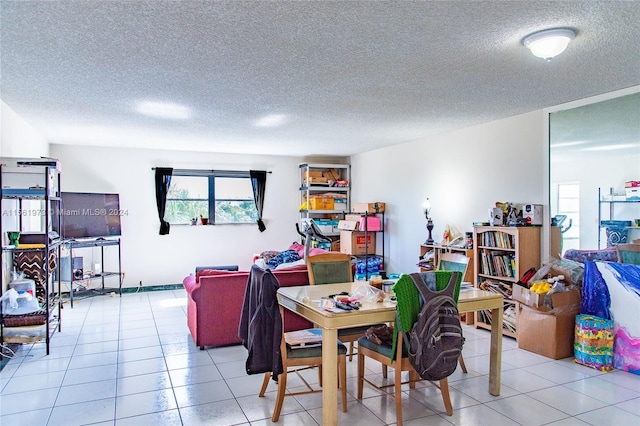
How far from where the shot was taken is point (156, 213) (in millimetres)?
7484

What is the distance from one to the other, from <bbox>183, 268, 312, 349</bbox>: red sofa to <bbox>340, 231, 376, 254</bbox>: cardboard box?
3.10 meters

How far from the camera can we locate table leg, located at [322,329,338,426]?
260 centimetres

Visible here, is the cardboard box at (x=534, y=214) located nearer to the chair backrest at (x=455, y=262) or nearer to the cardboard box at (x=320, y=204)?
the chair backrest at (x=455, y=262)

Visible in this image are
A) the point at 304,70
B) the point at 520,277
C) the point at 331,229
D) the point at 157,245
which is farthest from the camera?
the point at 331,229

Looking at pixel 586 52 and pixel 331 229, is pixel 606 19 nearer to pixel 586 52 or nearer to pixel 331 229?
pixel 586 52

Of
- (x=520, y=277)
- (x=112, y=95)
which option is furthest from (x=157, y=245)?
(x=520, y=277)

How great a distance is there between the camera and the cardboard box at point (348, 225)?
7.41 m

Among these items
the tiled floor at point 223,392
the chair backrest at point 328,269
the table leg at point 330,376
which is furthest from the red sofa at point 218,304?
the table leg at point 330,376

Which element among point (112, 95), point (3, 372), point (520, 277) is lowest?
point (3, 372)

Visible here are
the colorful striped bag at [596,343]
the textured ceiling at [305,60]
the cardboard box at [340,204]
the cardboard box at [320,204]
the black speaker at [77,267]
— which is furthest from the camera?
the cardboard box at [340,204]

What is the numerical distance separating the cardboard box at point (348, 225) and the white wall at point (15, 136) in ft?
15.5

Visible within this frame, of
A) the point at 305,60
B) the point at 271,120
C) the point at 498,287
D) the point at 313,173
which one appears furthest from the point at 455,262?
the point at 313,173

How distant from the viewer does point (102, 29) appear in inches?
102

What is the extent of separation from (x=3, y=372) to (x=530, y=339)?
185 inches
